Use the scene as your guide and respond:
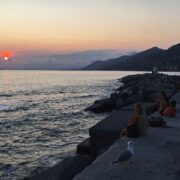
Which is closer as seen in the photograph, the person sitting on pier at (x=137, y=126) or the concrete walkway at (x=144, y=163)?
the concrete walkway at (x=144, y=163)

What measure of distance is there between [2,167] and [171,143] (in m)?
6.16

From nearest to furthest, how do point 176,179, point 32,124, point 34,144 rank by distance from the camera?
point 176,179 < point 34,144 < point 32,124

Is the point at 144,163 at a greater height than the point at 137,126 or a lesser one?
lesser

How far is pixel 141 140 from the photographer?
916 cm

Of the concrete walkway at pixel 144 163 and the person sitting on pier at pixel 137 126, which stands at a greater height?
the person sitting on pier at pixel 137 126

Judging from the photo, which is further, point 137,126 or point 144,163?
point 137,126

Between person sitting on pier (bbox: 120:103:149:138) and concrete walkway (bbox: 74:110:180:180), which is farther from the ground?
person sitting on pier (bbox: 120:103:149:138)

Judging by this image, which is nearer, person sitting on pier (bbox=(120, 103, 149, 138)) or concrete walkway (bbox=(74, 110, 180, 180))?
concrete walkway (bbox=(74, 110, 180, 180))

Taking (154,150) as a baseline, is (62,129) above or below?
below

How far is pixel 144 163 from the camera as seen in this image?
23.5ft

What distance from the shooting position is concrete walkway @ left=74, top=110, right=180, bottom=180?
6508 millimetres

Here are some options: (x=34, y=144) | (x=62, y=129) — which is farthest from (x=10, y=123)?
(x=34, y=144)

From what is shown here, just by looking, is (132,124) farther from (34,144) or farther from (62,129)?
(62,129)

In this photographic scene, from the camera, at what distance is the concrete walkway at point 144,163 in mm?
6508
